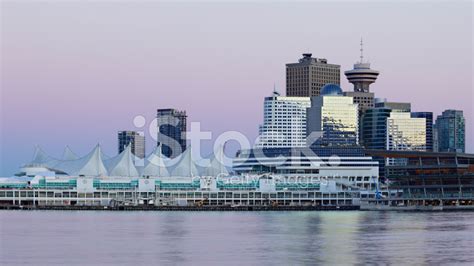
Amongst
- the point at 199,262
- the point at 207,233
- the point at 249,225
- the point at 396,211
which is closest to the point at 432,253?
the point at 199,262

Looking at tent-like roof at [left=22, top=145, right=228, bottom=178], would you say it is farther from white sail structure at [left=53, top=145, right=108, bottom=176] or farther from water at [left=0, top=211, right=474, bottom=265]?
water at [left=0, top=211, right=474, bottom=265]

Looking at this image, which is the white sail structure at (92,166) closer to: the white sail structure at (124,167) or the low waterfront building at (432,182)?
the white sail structure at (124,167)

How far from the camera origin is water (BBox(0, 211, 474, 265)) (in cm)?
5516

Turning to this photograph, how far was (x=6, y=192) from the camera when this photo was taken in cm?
15588

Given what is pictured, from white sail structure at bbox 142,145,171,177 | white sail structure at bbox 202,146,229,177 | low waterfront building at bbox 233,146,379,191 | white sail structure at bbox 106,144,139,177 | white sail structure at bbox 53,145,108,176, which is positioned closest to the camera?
white sail structure at bbox 53,145,108,176

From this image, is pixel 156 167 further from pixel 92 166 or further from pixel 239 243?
pixel 239 243

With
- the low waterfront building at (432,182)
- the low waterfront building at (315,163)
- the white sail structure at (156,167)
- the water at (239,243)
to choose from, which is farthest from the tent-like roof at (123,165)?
the water at (239,243)

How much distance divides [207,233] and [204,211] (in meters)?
62.0

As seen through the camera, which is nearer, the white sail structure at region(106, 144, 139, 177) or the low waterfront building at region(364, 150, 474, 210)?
the low waterfront building at region(364, 150, 474, 210)

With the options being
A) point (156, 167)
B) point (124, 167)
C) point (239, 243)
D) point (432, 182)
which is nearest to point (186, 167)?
point (156, 167)

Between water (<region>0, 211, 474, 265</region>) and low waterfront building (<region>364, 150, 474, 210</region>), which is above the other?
Result: low waterfront building (<region>364, 150, 474, 210</region>)

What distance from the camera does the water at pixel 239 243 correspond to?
5516 cm

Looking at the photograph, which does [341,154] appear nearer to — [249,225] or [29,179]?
[29,179]

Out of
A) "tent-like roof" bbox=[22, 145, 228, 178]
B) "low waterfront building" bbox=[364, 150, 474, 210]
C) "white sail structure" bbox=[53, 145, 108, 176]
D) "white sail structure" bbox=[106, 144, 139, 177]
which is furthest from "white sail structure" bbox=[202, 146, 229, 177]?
"low waterfront building" bbox=[364, 150, 474, 210]
